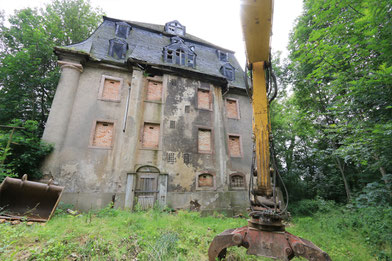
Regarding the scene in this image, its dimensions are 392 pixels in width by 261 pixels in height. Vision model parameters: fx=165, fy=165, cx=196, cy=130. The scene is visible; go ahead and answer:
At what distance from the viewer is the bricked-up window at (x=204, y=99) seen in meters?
11.9

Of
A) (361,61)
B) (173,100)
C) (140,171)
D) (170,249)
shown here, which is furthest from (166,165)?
→ (361,61)

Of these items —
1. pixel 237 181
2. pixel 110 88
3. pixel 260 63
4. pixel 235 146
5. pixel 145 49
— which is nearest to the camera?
pixel 260 63

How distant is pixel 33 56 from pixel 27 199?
12110mm

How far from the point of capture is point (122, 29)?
12.9m

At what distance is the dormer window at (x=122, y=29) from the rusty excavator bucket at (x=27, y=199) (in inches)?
446

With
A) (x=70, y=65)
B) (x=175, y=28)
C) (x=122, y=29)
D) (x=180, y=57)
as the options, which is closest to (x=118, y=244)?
(x=70, y=65)

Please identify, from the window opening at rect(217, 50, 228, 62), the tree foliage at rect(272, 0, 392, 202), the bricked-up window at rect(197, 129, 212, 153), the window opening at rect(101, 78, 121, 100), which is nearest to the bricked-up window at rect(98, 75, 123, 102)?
the window opening at rect(101, 78, 121, 100)

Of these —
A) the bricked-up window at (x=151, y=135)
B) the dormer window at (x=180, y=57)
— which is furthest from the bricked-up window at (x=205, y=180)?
the dormer window at (x=180, y=57)

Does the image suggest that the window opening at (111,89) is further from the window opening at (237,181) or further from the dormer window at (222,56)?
the dormer window at (222,56)

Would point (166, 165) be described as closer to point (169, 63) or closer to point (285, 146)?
point (169, 63)

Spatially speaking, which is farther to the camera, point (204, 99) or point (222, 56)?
point (222, 56)

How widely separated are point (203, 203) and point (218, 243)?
672cm

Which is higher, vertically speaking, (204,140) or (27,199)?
(204,140)

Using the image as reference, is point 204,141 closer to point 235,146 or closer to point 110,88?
point 235,146
